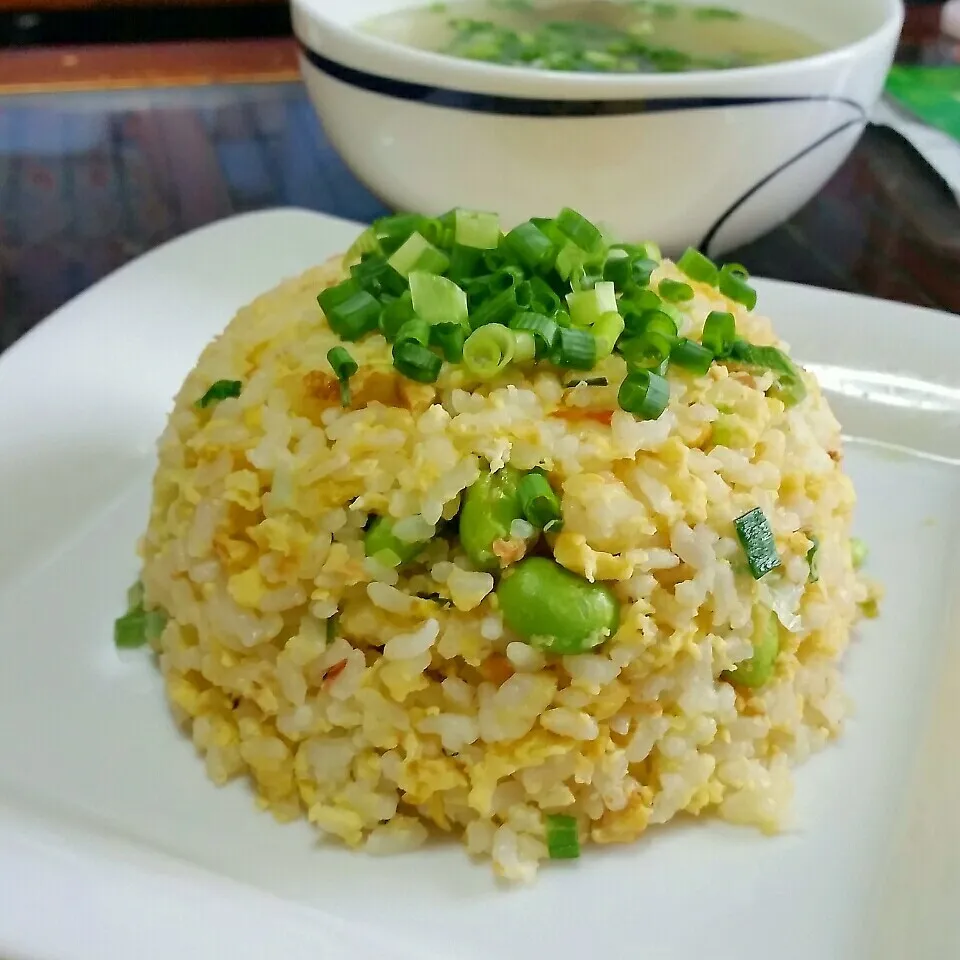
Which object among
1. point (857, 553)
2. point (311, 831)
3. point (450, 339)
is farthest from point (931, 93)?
point (311, 831)

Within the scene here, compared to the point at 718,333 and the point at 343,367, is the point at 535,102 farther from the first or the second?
the point at 343,367

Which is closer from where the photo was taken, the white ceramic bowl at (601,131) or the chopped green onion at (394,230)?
the chopped green onion at (394,230)

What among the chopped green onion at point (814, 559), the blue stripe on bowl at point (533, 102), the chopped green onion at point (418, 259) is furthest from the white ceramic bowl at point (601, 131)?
the chopped green onion at point (814, 559)

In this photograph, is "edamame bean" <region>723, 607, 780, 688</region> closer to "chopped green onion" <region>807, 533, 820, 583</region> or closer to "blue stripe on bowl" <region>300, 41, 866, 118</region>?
"chopped green onion" <region>807, 533, 820, 583</region>

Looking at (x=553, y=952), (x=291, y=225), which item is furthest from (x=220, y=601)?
(x=291, y=225)

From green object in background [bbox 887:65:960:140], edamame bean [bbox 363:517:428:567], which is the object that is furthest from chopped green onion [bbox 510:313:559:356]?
green object in background [bbox 887:65:960:140]

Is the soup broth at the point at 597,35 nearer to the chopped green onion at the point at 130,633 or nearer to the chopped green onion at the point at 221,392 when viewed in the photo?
the chopped green onion at the point at 221,392
